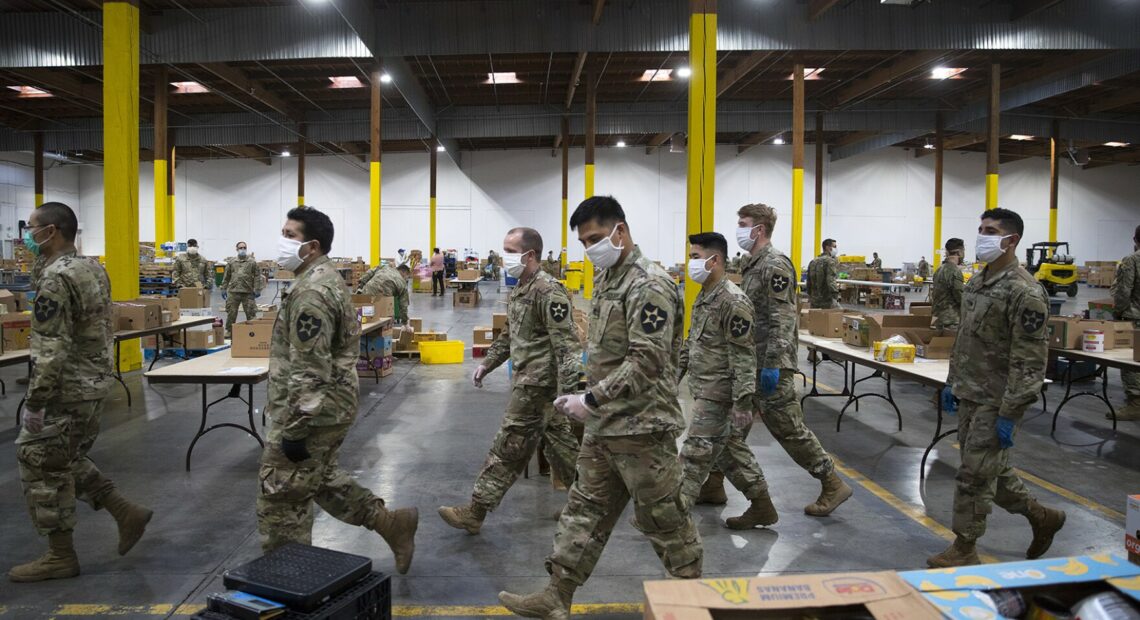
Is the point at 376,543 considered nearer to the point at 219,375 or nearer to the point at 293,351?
the point at 293,351

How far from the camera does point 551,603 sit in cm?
Answer: 299

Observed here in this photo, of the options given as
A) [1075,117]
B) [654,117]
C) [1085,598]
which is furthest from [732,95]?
[1085,598]

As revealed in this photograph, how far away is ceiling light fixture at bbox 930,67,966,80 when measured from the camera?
65.7 feet

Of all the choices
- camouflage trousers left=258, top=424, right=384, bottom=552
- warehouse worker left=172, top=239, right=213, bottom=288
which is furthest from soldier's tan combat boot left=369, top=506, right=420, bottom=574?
warehouse worker left=172, top=239, right=213, bottom=288

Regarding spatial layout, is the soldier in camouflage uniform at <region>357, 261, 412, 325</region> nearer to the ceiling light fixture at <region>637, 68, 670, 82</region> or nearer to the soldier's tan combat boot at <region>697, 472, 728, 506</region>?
the soldier's tan combat boot at <region>697, 472, 728, 506</region>

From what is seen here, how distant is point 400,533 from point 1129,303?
8266mm

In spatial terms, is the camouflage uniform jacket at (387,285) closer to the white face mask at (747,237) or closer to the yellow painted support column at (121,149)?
the yellow painted support column at (121,149)

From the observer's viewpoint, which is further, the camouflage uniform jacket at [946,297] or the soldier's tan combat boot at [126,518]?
the camouflage uniform jacket at [946,297]

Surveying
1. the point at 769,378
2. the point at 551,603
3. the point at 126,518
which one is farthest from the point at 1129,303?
the point at 126,518

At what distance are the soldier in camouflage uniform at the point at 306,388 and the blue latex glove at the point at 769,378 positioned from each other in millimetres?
2430

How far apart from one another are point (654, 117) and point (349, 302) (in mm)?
22328

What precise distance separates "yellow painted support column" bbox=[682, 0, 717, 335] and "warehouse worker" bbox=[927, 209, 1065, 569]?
246 inches

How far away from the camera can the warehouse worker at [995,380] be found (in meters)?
3.57

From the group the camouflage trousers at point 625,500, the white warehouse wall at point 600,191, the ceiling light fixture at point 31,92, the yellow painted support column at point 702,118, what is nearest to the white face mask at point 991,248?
the camouflage trousers at point 625,500
